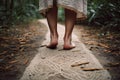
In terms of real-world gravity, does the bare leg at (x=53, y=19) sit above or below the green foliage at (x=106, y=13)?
above

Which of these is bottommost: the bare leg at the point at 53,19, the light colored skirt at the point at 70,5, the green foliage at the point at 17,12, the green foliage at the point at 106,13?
the green foliage at the point at 17,12

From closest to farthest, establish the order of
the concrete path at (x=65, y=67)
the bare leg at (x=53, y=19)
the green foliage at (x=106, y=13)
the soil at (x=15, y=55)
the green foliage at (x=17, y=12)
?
the concrete path at (x=65, y=67), the soil at (x=15, y=55), the bare leg at (x=53, y=19), the green foliage at (x=106, y=13), the green foliage at (x=17, y=12)

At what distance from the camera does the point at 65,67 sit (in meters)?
2.39

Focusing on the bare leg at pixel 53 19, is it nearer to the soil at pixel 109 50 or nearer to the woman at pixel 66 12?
the woman at pixel 66 12

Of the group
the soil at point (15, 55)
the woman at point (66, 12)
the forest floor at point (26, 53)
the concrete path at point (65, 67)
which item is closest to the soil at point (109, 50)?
the forest floor at point (26, 53)

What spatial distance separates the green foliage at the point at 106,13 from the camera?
4.86 meters

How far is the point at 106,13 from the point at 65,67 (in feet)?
11.2

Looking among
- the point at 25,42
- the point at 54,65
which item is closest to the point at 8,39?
the point at 25,42

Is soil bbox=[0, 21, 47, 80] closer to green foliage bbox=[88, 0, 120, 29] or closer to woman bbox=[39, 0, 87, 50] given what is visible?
woman bbox=[39, 0, 87, 50]

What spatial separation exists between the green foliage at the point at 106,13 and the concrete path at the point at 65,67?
7.13ft

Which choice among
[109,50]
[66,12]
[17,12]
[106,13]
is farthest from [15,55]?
[17,12]

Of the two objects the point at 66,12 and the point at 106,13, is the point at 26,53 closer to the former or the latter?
the point at 66,12

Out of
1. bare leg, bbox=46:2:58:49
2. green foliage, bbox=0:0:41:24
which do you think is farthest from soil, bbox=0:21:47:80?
green foliage, bbox=0:0:41:24

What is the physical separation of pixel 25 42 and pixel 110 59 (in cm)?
160
